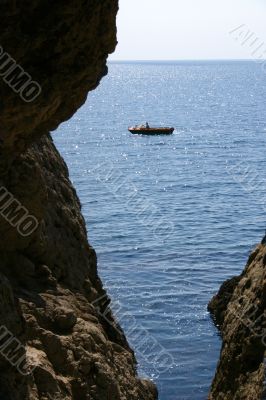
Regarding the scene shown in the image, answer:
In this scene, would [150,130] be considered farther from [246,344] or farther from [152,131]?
[246,344]

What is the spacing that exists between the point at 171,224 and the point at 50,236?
36.8 metres

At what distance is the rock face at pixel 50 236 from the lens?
12039mm

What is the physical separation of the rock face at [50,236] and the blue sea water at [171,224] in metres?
10.9

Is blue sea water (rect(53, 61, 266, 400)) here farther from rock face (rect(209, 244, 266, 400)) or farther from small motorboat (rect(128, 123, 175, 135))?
rock face (rect(209, 244, 266, 400))

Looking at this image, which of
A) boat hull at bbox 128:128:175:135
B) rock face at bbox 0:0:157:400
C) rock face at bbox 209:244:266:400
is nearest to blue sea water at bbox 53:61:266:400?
boat hull at bbox 128:128:175:135

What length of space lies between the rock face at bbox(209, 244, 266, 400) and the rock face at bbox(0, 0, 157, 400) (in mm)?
2587

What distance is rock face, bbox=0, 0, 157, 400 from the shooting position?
39.5ft

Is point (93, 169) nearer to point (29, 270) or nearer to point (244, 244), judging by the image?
point (244, 244)

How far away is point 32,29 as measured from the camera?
1186cm

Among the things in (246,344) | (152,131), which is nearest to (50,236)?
(246,344)

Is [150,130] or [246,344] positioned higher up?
[246,344]

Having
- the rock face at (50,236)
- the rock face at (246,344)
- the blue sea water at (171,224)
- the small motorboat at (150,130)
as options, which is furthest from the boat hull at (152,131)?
the rock face at (50,236)

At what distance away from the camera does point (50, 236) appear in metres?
18.4

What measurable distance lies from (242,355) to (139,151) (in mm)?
73276
